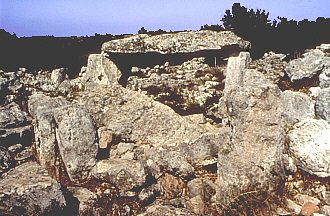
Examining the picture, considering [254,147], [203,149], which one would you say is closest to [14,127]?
[203,149]

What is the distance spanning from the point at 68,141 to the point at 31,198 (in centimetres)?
123

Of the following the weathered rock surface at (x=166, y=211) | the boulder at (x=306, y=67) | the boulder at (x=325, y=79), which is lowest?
the weathered rock surface at (x=166, y=211)

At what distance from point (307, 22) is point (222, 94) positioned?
13.0ft

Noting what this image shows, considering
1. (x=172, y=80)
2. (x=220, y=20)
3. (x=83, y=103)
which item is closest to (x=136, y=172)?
(x=83, y=103)

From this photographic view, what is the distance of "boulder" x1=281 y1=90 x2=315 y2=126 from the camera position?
630 cm

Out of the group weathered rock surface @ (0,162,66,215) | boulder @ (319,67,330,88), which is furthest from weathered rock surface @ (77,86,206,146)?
boulder @ (319,67,330,88)

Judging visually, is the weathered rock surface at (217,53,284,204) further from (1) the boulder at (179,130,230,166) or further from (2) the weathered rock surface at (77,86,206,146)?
(2) the weathered rock surface at (77,86,206,146)

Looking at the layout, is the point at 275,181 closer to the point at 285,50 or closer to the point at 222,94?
the point at 222,94

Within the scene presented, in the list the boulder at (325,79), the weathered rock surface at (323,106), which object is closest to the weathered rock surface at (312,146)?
the weathered rock surface at (323,106)

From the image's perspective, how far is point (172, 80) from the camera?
28.3 feet

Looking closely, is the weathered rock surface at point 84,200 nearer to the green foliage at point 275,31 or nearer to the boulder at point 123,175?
the boulder at point 123,175

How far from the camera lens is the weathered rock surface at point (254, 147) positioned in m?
4.99

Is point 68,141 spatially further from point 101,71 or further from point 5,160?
point 101,71

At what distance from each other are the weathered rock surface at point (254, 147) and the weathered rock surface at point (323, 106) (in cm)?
137
